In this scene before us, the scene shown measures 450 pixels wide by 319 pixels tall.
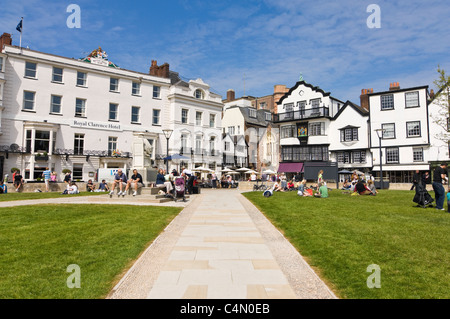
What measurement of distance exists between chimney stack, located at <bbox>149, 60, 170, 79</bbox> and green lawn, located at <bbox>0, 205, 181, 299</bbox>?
35682 mm

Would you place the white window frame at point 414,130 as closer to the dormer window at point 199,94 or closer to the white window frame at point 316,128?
the white window frame at point 316,128

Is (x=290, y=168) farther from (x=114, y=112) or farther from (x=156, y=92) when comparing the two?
(x=114, y=112)

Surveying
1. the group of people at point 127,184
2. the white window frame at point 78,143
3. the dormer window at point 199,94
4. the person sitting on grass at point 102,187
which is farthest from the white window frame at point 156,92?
the group of people at point 127,184

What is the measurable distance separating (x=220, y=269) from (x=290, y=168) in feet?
147

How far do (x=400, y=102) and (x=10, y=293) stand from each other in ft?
149

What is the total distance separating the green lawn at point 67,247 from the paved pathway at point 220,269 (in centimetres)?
45

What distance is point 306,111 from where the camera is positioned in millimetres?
48531

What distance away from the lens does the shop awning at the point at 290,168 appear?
47688 millimetres

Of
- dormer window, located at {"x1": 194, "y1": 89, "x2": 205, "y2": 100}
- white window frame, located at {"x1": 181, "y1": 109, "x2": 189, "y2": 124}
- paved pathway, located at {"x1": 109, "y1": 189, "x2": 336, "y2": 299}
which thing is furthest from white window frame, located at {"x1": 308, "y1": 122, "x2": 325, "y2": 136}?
paved pathway, located at {"x1": 109, "y1": 189, "x2": 336, "y2": 299}

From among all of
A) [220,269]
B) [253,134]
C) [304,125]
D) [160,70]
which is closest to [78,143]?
[160,70]

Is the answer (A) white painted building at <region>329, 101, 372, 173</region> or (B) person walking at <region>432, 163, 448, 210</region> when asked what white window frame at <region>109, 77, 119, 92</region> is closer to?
(A) white painted building at <region>329, 101, 372, 173</region>
